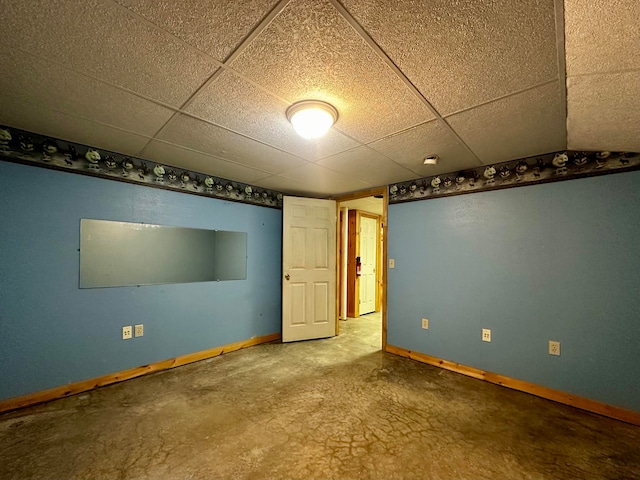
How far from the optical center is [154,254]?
293 cm

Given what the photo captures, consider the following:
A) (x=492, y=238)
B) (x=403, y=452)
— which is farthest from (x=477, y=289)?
(x=403, y=452)

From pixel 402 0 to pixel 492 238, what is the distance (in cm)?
243

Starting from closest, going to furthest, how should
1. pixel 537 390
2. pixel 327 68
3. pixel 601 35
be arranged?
pixel 601 35 → pixel 327 68 → pixel 537 390

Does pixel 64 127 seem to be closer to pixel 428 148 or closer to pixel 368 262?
pixel 428 148

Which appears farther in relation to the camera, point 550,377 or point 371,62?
point 550,377

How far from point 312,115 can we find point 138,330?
270 cm

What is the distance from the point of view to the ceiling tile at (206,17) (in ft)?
3.25

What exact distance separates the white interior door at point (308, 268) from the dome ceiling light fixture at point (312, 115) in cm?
210

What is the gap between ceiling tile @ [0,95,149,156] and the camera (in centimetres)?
175

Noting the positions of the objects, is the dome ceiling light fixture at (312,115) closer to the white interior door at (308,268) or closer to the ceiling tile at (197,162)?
the ceiling tile at (197,162)

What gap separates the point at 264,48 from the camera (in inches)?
47.0

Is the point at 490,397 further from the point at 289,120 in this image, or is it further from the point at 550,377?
the point at 289,120

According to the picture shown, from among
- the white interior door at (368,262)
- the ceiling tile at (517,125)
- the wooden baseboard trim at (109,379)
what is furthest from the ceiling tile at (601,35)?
the white interior door at (368,262)

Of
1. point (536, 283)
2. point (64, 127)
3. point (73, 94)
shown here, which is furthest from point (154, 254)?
point (536, 283)
